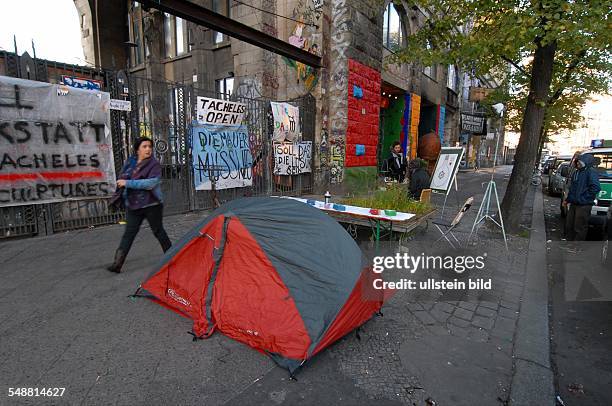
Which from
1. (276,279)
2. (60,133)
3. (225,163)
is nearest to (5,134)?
(60,133)

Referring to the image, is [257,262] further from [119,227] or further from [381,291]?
[119,227]

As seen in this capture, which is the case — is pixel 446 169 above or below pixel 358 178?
above

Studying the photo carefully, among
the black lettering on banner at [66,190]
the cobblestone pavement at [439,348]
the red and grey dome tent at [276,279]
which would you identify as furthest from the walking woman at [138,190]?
the cobblestone pavement at [439,348]

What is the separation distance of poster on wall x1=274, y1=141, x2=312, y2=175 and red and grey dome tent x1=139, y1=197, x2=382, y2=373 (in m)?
6.96

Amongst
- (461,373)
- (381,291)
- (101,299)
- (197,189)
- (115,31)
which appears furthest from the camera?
(115,31)

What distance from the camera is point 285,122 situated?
33.8 ft

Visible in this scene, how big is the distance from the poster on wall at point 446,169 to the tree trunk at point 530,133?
1304mm

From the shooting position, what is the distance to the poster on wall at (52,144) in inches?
214

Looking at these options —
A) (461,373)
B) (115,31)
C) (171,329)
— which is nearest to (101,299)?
(171,329)

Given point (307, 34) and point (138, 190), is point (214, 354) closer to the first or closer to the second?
point (138, 190)

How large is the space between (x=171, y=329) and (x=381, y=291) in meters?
2.19

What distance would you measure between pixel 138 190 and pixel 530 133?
25.5 feet

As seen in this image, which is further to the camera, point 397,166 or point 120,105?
point 397,166

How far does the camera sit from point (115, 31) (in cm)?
1803
